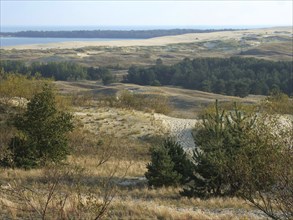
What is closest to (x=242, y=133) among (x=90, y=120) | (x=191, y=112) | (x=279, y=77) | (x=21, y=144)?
(x=21, y=144)

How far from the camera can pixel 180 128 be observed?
33.8 m

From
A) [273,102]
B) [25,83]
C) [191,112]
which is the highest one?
[25,83]

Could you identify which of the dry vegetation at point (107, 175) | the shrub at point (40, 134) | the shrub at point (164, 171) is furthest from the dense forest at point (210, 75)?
the shrub at point (164, 171)

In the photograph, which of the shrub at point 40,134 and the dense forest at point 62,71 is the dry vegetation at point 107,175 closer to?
the shrub at point 40,134

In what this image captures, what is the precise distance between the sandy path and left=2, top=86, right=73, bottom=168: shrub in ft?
37.3

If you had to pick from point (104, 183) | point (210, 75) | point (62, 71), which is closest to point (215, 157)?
point (104, 183)

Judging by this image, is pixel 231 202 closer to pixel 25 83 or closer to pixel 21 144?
pixel 21 144

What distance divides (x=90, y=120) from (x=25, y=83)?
212 inches

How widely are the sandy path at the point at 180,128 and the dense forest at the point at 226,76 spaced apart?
26.3 metres

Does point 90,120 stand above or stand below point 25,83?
below

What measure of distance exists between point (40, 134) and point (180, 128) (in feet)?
52.4

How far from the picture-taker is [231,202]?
13594mm

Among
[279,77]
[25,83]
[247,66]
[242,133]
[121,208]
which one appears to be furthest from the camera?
[247,66]

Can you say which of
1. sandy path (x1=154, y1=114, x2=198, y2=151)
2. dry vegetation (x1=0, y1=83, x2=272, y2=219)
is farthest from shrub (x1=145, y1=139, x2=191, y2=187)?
sandy path (x1=154, y1=114, x2=198, y2=151)
